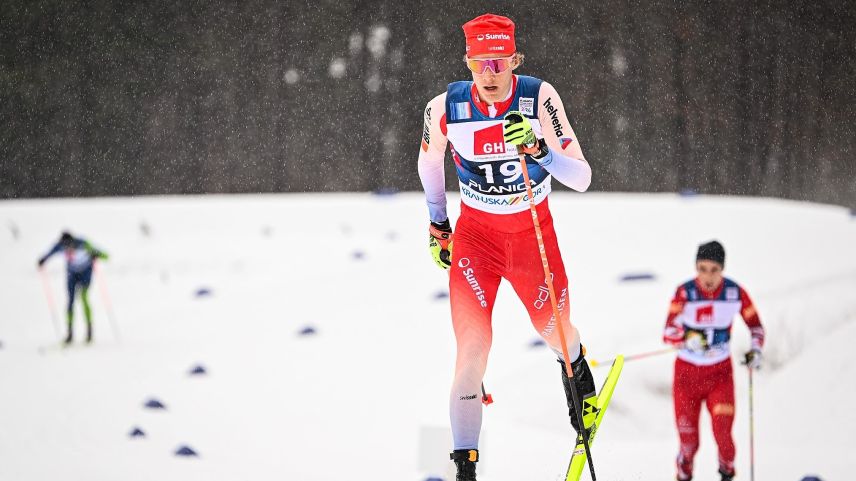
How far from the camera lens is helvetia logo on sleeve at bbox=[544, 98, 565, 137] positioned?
3977mm

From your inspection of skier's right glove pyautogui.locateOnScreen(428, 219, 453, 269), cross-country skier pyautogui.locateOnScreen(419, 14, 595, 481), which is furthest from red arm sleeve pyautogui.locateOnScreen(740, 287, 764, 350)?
skier's right glove pyautogui.locateOnScreen(428, 219, 453, 269)

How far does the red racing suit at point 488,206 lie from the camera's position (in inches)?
157

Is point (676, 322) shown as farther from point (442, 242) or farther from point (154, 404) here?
point (154, 404)

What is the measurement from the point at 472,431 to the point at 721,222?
9.78 meters

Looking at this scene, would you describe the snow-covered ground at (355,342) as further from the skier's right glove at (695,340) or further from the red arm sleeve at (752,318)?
the red arm sleeve at (752,318)

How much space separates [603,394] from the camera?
5066mm

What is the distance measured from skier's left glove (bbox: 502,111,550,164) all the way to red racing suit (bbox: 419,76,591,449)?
8 centimetres

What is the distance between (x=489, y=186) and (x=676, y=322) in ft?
7.73

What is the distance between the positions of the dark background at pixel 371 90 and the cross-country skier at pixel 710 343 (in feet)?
25.2

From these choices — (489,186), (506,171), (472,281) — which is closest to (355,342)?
(472,281)

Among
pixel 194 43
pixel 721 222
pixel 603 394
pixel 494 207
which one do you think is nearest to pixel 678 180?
pixel 721 222

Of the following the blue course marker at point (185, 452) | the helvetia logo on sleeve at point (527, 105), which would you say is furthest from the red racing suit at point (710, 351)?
the blue course marker at point (185, 452)

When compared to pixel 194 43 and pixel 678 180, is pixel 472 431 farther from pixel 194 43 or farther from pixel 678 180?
pixel 194 43

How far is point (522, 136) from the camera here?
146 inches
